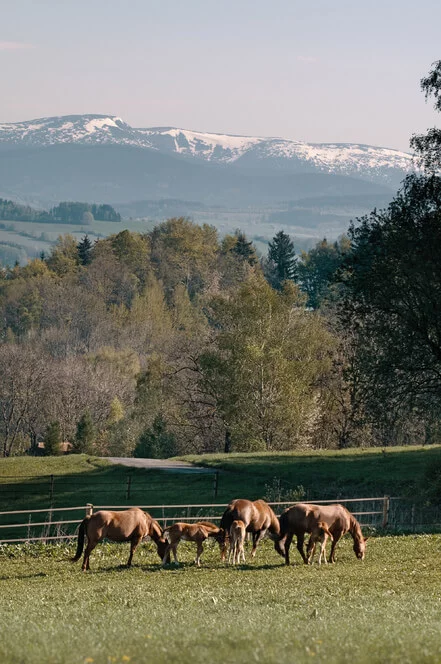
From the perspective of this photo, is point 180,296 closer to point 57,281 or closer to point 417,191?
point 57,281

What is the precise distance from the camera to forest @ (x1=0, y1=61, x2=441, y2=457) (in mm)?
39094

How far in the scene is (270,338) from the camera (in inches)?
2699

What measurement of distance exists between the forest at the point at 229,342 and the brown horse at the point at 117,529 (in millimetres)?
16969

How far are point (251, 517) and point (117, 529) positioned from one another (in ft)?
10.1

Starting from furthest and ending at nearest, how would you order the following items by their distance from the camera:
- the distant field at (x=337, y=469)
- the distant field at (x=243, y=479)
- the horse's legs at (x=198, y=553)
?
the distant field at (x=243, y=479), the distant field at (x=337, y=469), the horse's legs at (x=198, y=553)

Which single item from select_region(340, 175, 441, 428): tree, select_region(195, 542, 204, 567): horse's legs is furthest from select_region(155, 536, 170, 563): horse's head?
select_region(340, 175, 441, 428): tree

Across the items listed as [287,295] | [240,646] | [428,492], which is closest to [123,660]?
[240,646]

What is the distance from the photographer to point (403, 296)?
38812 mm

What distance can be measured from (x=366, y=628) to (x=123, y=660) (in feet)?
13.4

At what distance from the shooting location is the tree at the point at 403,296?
38031mm

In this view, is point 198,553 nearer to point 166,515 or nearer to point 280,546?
point 280,546

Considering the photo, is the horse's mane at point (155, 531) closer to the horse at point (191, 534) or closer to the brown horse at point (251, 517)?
the horse at point (191, 534)

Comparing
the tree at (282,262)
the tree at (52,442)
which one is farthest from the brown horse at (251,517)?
the tree at (282,262)

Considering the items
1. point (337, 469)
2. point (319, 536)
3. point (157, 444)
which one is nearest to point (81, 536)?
point (319, 536)
